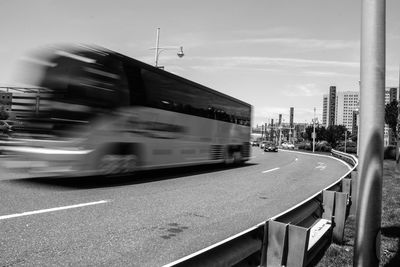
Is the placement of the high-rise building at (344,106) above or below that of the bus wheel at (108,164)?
above

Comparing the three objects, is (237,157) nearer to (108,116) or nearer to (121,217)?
(108,116)

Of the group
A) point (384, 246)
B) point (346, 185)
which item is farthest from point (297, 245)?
point (346, 185)

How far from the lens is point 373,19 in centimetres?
347

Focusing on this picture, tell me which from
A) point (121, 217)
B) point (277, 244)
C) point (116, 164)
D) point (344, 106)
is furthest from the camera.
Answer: point (344, 106)

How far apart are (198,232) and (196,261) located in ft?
12.0

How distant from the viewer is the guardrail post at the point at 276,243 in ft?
11.1

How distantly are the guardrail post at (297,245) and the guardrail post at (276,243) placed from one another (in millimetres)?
121

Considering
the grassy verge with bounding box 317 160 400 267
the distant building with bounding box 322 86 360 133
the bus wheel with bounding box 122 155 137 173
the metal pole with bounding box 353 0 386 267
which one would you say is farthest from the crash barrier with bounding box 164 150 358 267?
the distant building with bounding box 322 86 360 133

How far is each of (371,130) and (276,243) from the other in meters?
1.36

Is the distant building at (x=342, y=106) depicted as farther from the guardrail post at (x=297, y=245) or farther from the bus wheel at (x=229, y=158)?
the guardrail post at (x=297, y=245)

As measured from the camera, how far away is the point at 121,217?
6.52 metres

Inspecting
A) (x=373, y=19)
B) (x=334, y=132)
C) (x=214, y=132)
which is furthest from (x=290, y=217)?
(x=334, y=132)

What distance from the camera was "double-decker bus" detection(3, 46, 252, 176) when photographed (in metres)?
8.91

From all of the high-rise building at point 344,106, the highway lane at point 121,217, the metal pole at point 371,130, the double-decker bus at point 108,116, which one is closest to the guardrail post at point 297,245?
the metal pole at point 371,130
